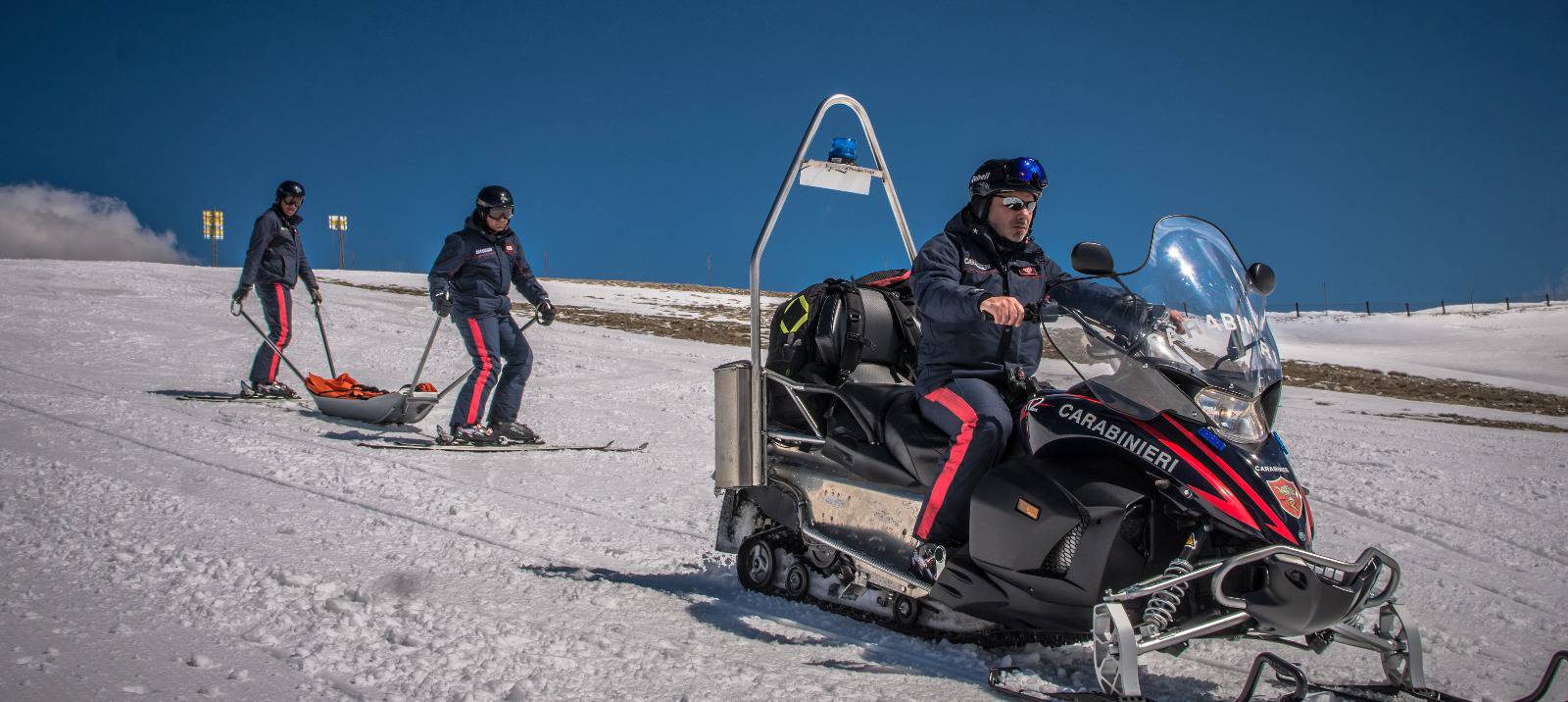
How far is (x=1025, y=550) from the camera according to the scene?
10.8 ft

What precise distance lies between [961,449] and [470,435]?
5592 mm

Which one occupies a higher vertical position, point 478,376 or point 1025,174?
point 1025,174

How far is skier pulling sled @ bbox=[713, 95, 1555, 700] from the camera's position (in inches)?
111

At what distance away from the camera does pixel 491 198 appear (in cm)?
814

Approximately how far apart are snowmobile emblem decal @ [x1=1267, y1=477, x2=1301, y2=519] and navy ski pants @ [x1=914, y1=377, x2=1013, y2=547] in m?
0.89

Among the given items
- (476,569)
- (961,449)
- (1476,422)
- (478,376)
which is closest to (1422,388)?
(1476,422)

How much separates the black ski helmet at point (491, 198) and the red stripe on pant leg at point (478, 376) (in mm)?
950

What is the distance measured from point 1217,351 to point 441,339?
14792 millimetres

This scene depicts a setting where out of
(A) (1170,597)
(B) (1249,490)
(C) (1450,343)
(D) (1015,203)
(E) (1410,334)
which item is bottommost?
(C) (1450,343)

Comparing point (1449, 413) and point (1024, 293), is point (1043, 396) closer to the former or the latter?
point (1024, 293)

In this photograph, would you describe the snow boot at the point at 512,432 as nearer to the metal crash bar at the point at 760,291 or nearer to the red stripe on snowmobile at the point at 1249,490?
the metal crash bar at the point at 760,291

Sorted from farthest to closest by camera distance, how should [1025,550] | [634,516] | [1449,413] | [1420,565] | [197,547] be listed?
1. [1449,413]
2. [634,516]
3. [1420,565]
4. [197,547]
5. [1025,550]

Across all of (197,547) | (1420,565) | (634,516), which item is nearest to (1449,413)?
(1420,565)

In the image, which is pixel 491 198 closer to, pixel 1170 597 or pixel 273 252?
pixel 273 252
